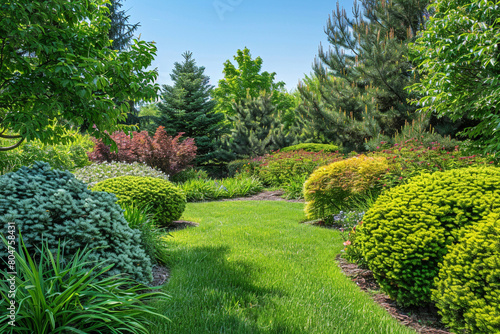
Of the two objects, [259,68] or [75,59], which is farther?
[259,68]

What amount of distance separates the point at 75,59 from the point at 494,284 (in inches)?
197

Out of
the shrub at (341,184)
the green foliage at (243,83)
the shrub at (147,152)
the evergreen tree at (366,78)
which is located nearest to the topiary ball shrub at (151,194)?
the shrub at (341,184)

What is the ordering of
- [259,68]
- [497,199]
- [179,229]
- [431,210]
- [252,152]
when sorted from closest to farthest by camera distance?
[497,199]
[431,210]
[179,229]
[252,152]
[259,68]

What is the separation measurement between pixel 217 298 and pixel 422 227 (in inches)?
84.0

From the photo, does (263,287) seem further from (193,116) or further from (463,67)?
(193,116)

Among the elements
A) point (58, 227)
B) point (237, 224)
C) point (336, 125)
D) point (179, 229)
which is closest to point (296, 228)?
point (237, 224)

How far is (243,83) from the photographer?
28297 mm

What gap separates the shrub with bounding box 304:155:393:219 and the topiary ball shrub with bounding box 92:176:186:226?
296 cm

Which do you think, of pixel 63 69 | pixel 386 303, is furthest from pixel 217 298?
pixel 63 69

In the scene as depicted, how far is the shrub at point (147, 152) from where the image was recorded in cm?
1243

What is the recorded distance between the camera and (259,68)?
93.4ft

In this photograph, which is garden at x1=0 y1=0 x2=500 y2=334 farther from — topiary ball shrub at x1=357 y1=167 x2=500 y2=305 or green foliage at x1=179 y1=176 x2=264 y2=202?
green foliage at x1=179 y1=176 x2=264 y2=202

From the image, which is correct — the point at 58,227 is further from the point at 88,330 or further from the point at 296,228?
the point at 296,228

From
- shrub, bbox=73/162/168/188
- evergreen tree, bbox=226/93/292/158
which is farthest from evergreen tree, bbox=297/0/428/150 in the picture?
shrub, bbox=73/162/168/188
